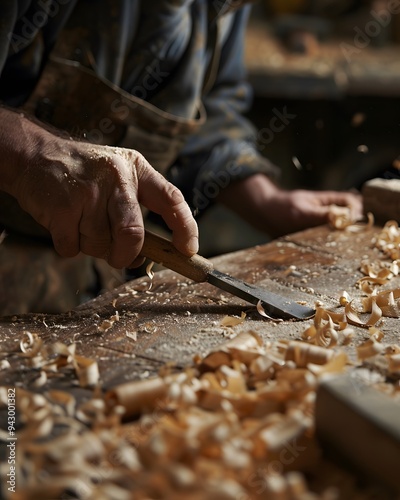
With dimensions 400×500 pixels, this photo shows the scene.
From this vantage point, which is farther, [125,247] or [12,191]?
[12,191]

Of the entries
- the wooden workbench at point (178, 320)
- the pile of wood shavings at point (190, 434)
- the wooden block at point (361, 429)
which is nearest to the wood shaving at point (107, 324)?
the wooden workbench at point (178, 320)

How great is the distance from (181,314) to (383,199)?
2.69 feet

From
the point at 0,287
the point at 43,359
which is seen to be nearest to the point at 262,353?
the point at 43,359

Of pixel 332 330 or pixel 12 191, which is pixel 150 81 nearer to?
pixel 12 191

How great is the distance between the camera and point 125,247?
1.30 meters

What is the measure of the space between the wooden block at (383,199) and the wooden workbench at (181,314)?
21 centimetres

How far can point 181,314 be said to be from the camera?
129 centimetres

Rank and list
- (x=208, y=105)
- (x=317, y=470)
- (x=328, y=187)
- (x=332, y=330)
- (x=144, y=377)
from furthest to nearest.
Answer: (x=328, y=187) → (x=208, y=105) → (x=332, y=330) → (x=144, y=377) → (x=317, y=470)

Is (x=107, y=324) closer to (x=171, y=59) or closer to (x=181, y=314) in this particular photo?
(x=181, y=314)

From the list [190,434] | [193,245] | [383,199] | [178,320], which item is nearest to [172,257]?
[193,245]

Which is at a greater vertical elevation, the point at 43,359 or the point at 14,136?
the point at 14,136

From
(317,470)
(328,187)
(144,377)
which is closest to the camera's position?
(317,470)

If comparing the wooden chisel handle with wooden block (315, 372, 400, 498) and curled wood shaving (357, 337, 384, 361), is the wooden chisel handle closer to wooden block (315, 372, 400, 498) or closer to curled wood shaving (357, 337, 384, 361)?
curled wood shaving (357, 337, 384, 361)

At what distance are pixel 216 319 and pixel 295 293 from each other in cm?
22
